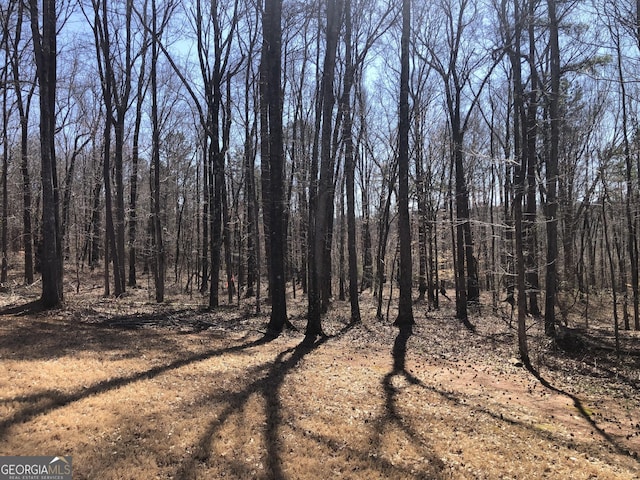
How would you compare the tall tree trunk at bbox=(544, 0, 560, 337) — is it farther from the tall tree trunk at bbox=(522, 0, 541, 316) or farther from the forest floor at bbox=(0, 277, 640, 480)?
the forest floor at bbox=(0, 277, 640, 480)

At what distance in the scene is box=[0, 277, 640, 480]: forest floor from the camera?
4367 mm

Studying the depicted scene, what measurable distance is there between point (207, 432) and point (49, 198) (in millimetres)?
9455

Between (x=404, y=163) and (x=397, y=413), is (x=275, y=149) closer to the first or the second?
(x=404, y=163)

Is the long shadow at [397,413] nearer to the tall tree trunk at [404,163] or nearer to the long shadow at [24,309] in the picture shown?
the tall tree trunk at [404,163]

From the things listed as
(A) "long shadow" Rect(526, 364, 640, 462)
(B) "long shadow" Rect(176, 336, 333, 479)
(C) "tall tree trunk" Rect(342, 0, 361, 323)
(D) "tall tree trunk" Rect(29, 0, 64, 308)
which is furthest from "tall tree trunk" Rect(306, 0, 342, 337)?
(D) "tall tree trunk" Rect(29, 0, 64, 308)

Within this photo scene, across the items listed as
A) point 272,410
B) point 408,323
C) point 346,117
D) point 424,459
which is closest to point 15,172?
point 346,117

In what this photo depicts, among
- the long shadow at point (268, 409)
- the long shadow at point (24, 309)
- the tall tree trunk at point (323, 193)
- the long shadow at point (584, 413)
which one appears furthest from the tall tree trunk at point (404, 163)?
the long shadow at point (24, 309)

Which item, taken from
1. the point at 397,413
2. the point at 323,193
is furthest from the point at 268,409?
the point at 323,193

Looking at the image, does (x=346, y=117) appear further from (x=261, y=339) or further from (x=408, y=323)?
(x=261, y=339)

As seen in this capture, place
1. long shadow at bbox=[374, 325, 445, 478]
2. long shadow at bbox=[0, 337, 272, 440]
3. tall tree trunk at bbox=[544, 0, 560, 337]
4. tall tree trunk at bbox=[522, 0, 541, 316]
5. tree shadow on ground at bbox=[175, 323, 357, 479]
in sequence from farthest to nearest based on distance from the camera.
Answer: tall tree trunk at bbox=[544, 0, 560, 337] < tall tree trunk at bbox=[522, 0, 541, 316] < long shadow at bbox=[374, 325, 445, 478] < long shadow at bbox=[0, 337, 272, 440] < tree shadow on ground at bbox=[175, 323, 357, 479]

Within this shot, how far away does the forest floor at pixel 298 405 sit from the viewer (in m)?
4.37

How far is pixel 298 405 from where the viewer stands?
20.0 ft

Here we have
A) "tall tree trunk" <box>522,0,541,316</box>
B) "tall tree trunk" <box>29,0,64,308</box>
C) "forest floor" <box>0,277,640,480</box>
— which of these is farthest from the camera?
"tall tree trunk" <box>29,0,64,308</box>

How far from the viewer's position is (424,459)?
4750 mm
